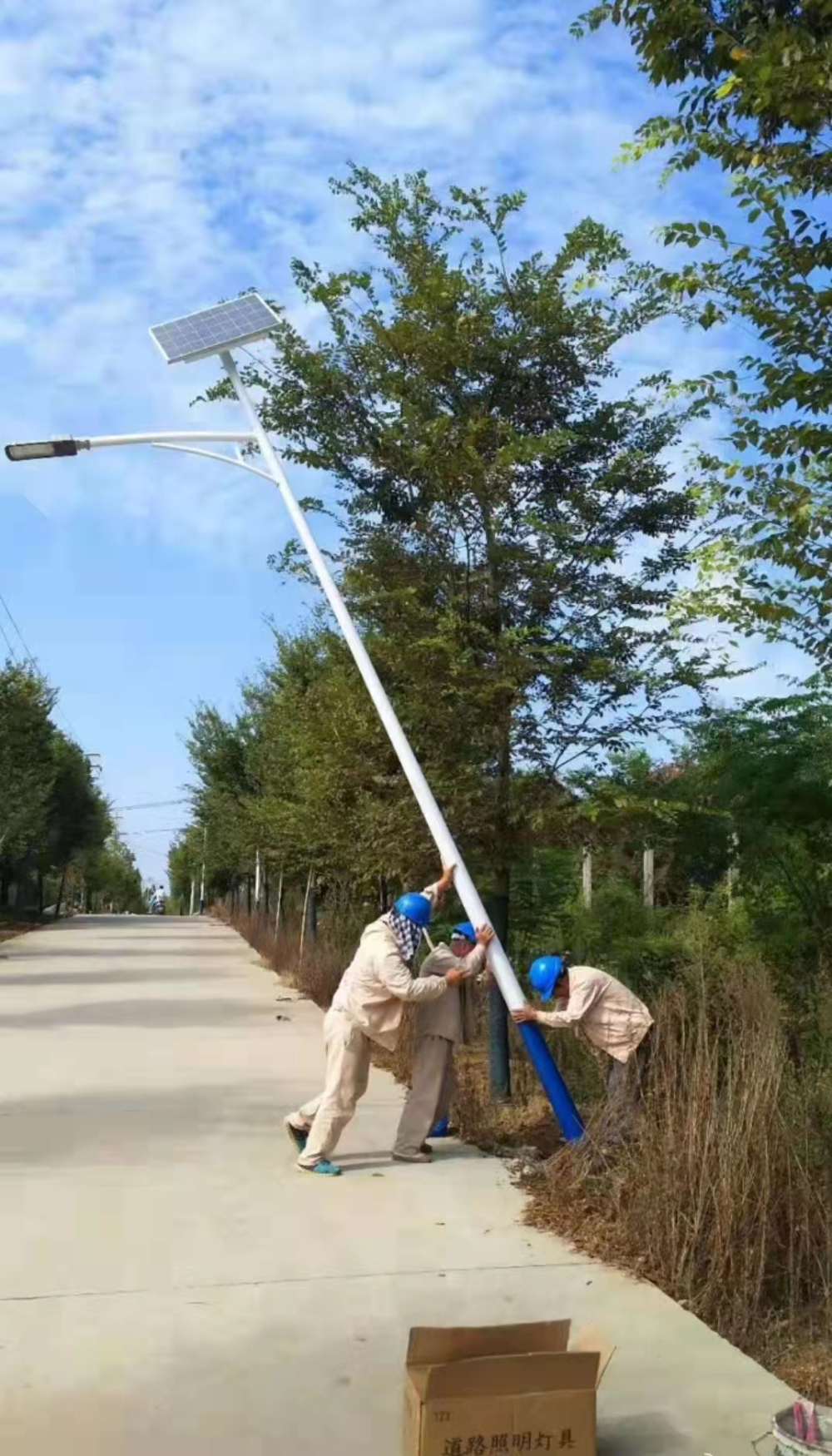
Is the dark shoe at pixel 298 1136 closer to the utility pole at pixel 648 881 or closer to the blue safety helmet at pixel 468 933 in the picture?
the blue safety helmet at pixel 468 933

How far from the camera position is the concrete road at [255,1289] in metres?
3.95

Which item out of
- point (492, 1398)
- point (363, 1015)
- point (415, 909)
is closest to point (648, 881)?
point (415, 909)

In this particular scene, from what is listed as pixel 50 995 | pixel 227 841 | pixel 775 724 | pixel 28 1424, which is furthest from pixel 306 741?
pixel 227 841

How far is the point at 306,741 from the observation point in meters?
12.0

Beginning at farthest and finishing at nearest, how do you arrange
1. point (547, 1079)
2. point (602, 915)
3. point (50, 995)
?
point (50, 995) < point (602, 915) < point (547, 1079)

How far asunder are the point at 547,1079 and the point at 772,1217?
190cm

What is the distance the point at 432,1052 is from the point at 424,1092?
0.24 m

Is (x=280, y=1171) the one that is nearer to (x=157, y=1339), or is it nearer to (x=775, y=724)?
(x=157, y=1339)

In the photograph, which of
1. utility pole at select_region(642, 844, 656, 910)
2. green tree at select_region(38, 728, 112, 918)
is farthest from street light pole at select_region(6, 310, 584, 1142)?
green tree at select_region(38, 728, 112, 918)

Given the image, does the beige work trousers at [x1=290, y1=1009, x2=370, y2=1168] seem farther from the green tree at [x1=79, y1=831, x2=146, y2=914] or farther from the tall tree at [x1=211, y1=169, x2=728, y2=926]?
the green tree at [x1=79, y1=831, x2=146, y2=914]

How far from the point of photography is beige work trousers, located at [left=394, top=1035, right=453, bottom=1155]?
7414 mm

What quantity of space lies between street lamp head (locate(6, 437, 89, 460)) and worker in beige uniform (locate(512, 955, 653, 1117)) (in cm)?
554

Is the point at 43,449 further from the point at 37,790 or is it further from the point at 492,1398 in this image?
the point at 37,790

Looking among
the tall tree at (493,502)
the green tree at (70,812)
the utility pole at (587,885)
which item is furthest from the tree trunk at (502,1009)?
the green tree at (70,812)
